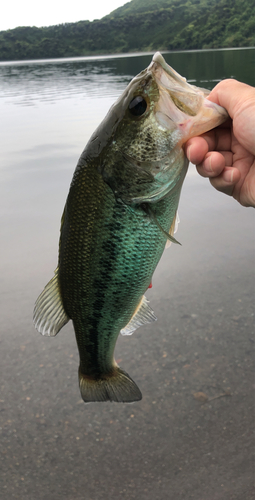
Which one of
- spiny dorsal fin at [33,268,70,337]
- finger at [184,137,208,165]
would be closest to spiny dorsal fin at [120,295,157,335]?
spiny dorsal fin at [33,268,70,337]

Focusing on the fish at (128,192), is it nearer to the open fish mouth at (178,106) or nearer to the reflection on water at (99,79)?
the open fish mouth at (178,106)

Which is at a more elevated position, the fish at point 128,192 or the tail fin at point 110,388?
the fish at point 128,192

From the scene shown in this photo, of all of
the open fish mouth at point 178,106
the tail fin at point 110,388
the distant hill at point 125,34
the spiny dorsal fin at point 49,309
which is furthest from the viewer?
the distant hill at point 125,34

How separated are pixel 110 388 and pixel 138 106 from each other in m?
1.33

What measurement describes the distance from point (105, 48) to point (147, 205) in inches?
4555

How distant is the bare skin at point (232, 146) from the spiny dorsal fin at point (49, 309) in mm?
839

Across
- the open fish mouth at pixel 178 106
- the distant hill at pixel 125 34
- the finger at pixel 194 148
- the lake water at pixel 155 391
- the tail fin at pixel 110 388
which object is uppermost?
the distant hill at pixel 125 34

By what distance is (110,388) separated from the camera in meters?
2.06

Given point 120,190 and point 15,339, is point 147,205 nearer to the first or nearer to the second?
point 120,190

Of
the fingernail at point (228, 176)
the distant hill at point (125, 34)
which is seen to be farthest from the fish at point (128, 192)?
the distant hill at point (125, 34)

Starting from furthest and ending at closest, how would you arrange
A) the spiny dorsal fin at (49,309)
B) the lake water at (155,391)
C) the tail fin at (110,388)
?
the lake water at (155,391), the tail fin at (110,388), the spiny dorsal fin at (49,309)

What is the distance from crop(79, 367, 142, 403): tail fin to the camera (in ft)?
6.68

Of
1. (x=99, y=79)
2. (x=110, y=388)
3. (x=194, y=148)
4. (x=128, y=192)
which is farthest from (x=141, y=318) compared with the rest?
(x=99, y=79)

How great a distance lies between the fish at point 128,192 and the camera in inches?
60.6
